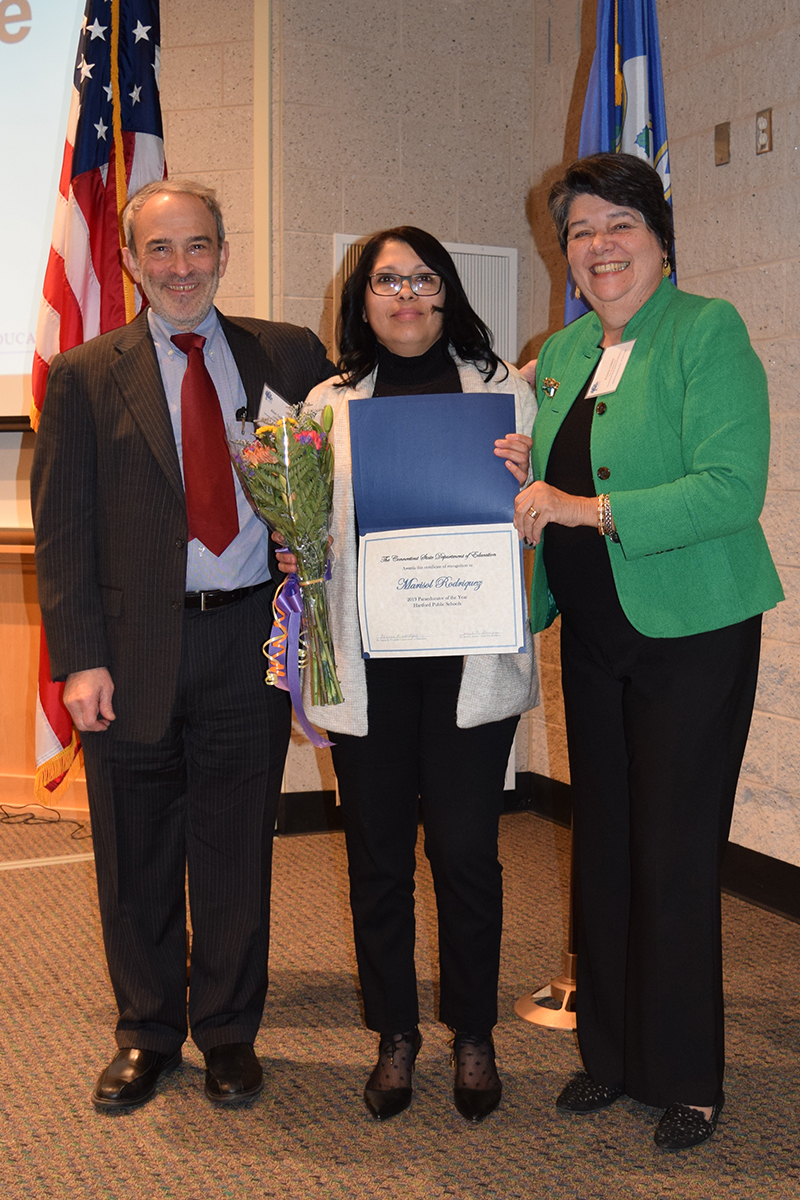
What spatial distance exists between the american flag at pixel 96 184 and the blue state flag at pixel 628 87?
1449 millimetres

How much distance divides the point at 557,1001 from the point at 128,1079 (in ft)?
3.43

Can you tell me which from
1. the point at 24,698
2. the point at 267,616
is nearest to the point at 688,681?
the point at 267,616

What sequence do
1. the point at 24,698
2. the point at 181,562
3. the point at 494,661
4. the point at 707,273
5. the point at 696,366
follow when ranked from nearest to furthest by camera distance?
the point at 696,366 → the point at 494,661 → the point at 181,562 → the point at 707,273 → the point at 24,698

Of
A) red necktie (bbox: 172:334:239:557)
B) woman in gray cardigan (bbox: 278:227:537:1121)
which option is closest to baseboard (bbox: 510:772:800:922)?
woman in gray cardigan (bbox: 278:227:537:1121)

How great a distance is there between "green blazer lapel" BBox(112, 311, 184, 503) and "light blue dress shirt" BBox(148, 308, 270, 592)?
0.11 ft

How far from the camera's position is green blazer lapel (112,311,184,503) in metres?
2.15

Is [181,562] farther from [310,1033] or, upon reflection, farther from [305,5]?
[305,5]

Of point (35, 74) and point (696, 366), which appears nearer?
point (696, 366)

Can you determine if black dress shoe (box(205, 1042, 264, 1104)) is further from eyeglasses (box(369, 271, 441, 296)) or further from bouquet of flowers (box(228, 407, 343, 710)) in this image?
eyeglasses (box(369, 271, 441, 296))

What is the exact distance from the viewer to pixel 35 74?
403 cm

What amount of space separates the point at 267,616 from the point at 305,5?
2872 mm

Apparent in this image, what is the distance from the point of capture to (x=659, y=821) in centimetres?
197

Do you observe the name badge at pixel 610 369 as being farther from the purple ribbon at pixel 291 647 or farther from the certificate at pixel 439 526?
the purple ribbon at pixel 291 647

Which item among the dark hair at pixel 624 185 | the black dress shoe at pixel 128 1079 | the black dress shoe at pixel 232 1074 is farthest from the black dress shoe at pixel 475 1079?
the dark hair at pixel 624 185
